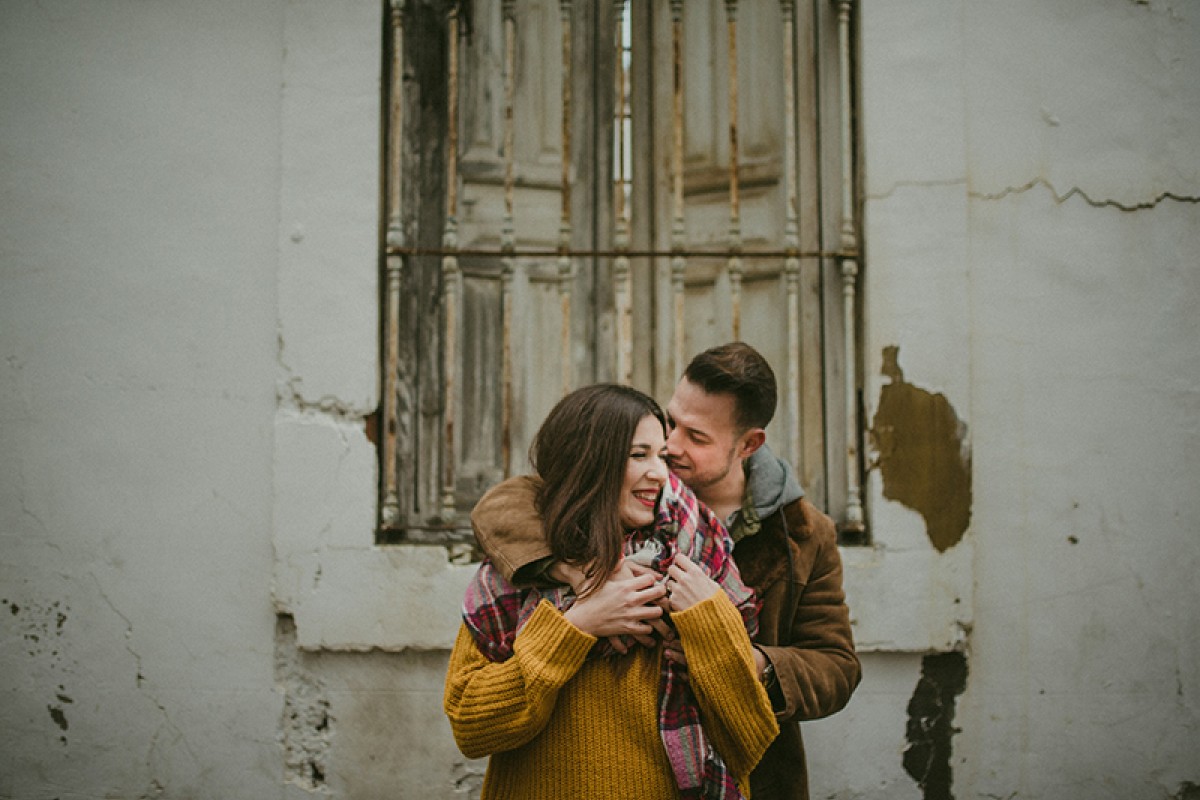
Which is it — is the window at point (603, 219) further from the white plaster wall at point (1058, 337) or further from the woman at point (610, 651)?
the woman at point (610, 651)

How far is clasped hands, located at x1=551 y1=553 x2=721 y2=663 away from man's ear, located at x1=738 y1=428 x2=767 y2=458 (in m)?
0.42

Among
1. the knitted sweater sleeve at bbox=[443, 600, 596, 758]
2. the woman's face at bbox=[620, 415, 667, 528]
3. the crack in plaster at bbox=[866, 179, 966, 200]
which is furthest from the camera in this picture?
the crack in plaster at bbox=[866, 179, 966, 200]

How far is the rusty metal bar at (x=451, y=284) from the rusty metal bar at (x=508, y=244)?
17 centimetres

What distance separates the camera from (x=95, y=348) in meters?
2.78

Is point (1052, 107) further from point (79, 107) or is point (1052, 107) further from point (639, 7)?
point (79, 107)

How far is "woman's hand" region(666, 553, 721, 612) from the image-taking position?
156 cm

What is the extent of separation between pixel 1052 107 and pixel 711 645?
2364 mm

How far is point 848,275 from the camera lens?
2.82m

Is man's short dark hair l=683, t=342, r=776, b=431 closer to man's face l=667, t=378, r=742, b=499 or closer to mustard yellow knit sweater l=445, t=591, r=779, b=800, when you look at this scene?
man's face l=667, t=378, r=742, b=499

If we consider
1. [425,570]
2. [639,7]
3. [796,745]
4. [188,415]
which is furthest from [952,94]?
[188,415]

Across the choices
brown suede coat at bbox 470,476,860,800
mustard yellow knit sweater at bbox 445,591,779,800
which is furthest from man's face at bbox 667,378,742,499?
mustard yellow knit sweater at bbox 445,591,779,800

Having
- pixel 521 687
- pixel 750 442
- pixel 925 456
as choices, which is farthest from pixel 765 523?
pixel 925 456

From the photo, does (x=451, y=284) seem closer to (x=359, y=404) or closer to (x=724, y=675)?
(x=359, y=404)

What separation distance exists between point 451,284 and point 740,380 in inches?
51.5
